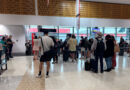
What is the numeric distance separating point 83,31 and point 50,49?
6.76 metres

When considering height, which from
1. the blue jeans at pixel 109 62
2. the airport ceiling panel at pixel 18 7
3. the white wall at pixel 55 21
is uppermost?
the airport ceiling panel at pixel 18 7

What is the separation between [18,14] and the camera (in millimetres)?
7309

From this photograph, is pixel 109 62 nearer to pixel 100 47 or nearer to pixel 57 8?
pixel 100 47

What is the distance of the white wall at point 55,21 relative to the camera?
23.8ft

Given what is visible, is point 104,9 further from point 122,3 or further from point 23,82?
point 23,82

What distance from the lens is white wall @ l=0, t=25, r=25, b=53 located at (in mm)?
7898

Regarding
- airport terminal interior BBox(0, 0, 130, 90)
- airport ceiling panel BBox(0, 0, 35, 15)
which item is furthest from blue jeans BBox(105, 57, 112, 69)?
airport ceiling panel BBox(0, 0, 35, 15)

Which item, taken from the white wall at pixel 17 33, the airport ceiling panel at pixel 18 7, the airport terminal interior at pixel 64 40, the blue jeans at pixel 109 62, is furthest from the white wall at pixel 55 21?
the blue jeans at pixel 109 62

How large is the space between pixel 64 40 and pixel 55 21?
2257 millimetres

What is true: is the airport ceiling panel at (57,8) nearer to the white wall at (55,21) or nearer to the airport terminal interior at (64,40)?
the airport terminal interior at (64,40)

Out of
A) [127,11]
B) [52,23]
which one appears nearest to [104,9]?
[127,11]

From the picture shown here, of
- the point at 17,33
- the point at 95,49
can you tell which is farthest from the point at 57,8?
the point at 95,49

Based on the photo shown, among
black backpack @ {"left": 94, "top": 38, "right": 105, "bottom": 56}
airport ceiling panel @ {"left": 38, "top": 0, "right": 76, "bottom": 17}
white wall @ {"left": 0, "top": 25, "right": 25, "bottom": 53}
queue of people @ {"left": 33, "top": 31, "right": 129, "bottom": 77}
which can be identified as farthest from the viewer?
white wall @ {"left": 0, "top": 25, "right": 25, "bottom": 53}

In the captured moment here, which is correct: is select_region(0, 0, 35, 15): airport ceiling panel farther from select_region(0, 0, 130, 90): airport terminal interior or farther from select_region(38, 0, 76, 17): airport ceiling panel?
select_region(38, 0, 76, 17): airport ceiling panel
